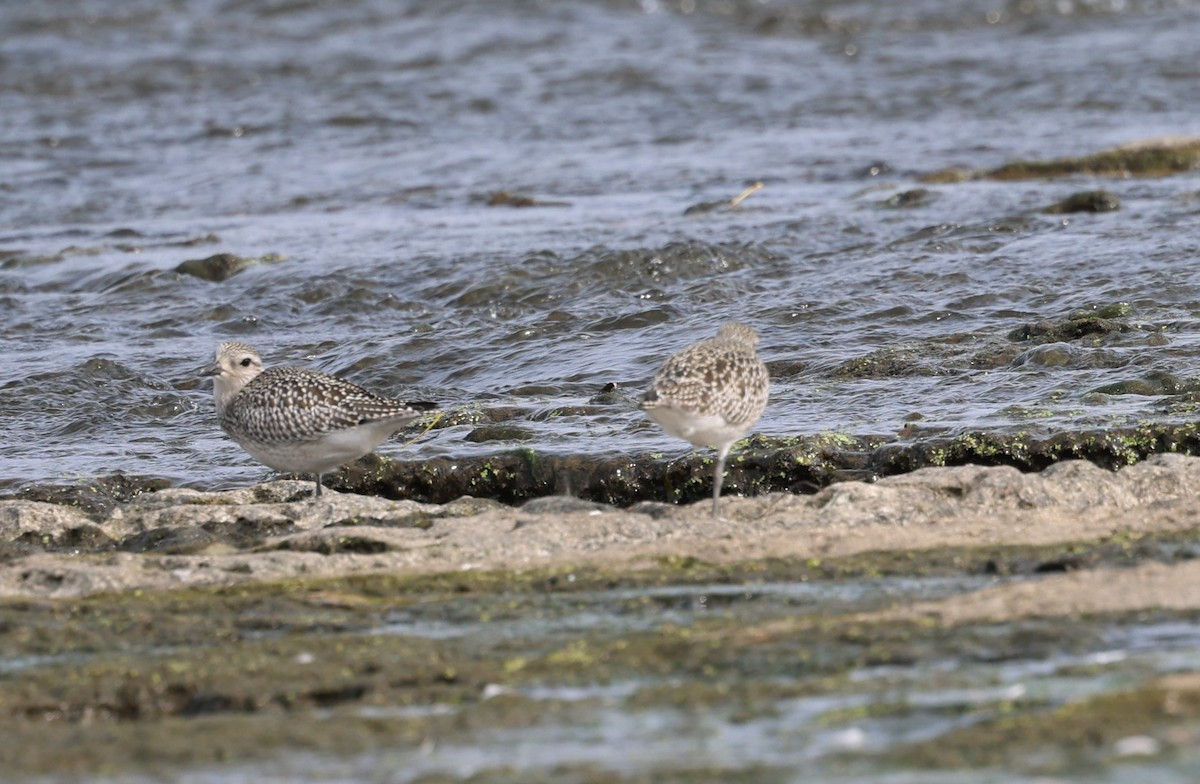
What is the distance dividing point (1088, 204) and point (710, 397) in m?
7.40

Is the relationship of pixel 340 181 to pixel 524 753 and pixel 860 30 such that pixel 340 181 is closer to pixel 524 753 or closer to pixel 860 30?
pixel 860 30

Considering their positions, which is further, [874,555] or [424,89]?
[424,89]

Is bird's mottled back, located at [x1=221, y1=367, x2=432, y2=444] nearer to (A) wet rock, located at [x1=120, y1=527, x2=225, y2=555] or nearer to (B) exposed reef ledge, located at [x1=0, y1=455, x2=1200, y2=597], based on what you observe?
(B) exposed reef ledge, located at [x1=0, y1=455, x2=1200, y2=597]

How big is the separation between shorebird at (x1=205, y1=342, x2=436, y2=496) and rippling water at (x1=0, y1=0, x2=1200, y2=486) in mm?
610

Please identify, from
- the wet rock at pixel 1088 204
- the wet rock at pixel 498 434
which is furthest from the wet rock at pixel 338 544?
the wet rock at pixel 1088 204

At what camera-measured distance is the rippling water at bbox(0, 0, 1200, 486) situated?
32.4ft

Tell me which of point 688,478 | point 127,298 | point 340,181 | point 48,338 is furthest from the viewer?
point 340,181

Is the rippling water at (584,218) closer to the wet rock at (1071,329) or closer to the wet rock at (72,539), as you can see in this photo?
the wet rock at (1071,329)

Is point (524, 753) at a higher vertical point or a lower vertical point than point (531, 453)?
higher

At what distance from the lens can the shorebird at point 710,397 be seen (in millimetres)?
7176

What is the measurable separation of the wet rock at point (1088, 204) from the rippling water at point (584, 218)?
0.17 meters

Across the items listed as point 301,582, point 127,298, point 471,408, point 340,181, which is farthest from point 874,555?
point 340,181

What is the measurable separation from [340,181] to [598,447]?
10477mm

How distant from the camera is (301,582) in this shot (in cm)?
629
